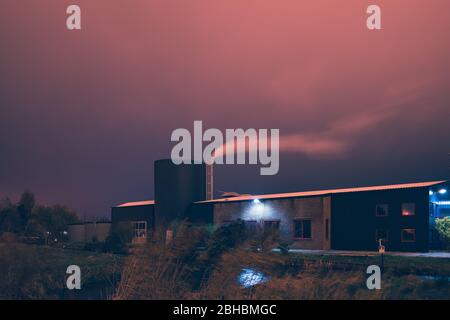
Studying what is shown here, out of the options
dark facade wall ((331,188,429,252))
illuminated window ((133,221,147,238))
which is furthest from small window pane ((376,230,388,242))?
illuminated window ((133,221,147,238))

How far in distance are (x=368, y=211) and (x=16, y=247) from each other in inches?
963

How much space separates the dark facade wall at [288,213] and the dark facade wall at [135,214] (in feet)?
29.1

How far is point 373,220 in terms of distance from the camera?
31.5 m

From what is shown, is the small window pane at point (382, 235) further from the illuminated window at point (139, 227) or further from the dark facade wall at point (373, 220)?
the illuminated window at point (139, 227)

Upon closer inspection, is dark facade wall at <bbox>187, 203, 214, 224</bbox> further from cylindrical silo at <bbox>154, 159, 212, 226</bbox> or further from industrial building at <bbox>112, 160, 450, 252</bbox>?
cylindrical silo at <bbox>154, 159, 212, 226</bbox>

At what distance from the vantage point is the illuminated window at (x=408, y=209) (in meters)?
29.8

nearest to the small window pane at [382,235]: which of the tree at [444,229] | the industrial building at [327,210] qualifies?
the industrial building at [327,210]

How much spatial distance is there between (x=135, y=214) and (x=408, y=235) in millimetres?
28490

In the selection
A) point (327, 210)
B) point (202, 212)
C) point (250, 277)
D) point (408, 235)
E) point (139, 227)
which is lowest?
point (139, 227)

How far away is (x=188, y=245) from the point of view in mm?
9555

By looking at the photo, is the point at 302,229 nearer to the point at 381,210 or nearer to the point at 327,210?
the point at 327,210

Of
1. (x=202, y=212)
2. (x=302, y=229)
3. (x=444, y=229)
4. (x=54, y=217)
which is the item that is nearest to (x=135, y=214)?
(x=202, y=212)
